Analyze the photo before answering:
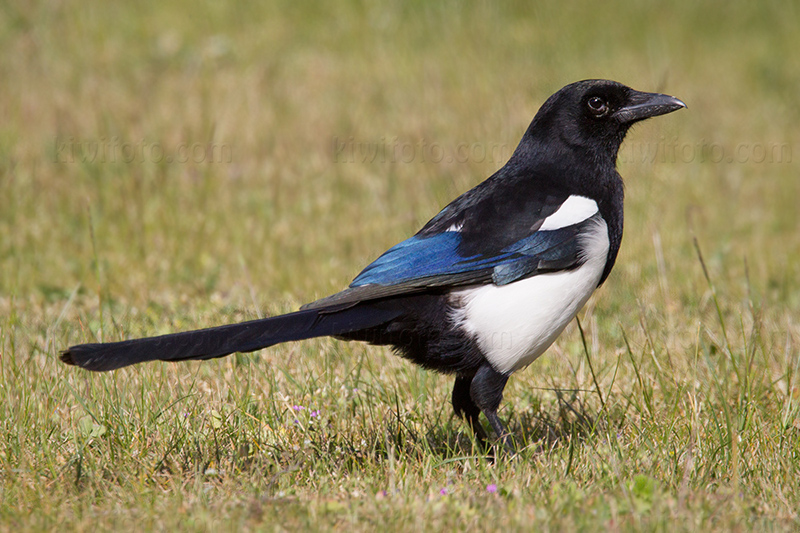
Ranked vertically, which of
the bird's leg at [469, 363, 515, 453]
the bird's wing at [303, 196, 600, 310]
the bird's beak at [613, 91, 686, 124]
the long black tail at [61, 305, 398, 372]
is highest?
the bird's beak at [613, 91, 686, 124]

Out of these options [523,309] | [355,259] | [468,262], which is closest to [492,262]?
[468,262]

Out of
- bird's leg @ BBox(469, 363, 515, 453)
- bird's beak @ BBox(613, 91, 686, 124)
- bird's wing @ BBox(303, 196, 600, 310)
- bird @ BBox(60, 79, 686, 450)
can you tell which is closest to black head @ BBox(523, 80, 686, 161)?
bird's beak @ BBox(613, 91, 686, 124)

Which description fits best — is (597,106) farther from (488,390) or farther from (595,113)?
(488,390)

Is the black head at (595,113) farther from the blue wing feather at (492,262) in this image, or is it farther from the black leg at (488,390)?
the black leg at (488,390)

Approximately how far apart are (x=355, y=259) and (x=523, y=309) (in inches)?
102

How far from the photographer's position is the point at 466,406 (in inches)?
123

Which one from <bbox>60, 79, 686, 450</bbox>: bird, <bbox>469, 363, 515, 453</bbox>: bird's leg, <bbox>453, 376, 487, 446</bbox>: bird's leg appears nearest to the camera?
<bbox>60, 79, 686, 450</bbox>: bird

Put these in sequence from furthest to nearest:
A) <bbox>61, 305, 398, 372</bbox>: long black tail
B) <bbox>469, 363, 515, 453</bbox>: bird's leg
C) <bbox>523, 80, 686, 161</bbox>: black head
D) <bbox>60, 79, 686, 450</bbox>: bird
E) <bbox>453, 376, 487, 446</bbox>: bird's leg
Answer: <bbox>523, 80, 686, 161</bbox>: black head < <bbox>453, 376, 487, 446</bbox>: bird's leg < <bbox>469, 363, 515, 453</bbox>: bird's leg < <bbox>60, 79, 686, 450</bbox>: bird < <bbox>61, 305, 398, 372</bbox>: long black tail

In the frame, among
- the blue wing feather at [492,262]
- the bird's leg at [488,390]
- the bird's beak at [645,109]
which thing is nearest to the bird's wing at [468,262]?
the blue wing feather at [492,262]

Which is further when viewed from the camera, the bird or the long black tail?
the bird

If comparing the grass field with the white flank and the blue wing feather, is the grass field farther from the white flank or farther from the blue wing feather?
the blue wing feather

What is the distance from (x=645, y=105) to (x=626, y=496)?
5.01 feet

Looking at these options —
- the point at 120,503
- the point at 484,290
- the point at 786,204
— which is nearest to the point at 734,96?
the point at 786,204

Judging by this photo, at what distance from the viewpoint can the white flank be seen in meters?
2.83
